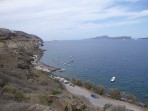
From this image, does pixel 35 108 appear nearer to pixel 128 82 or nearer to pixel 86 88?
pixel 86 88

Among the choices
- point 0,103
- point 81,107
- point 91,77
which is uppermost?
point 0,103

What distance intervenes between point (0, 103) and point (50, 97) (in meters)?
3.64

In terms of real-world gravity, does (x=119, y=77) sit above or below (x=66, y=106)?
below

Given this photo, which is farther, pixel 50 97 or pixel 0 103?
pixel 50 97

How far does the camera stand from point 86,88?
46.1 m

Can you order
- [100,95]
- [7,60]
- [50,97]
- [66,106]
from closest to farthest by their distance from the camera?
[66,106] < [50,97] < [7,60] < [100,95]

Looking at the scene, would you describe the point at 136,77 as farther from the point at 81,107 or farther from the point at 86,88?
the point at 81,107

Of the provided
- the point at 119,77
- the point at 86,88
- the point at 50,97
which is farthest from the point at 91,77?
the point at 50,97

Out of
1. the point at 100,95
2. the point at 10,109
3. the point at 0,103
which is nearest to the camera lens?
the point at 10,109

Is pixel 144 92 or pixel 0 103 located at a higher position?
pixel 0 103

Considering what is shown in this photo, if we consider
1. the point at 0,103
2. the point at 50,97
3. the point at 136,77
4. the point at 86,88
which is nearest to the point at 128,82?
the point at 136,77

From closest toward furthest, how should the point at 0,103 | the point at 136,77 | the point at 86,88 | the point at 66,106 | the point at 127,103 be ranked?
the point at 0,103, the point at 66,106, the point at 127,103, the point at 86,88, the point at 136,77

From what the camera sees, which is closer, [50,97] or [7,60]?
[50,97]

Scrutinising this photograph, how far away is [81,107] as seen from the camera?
39.2ft
